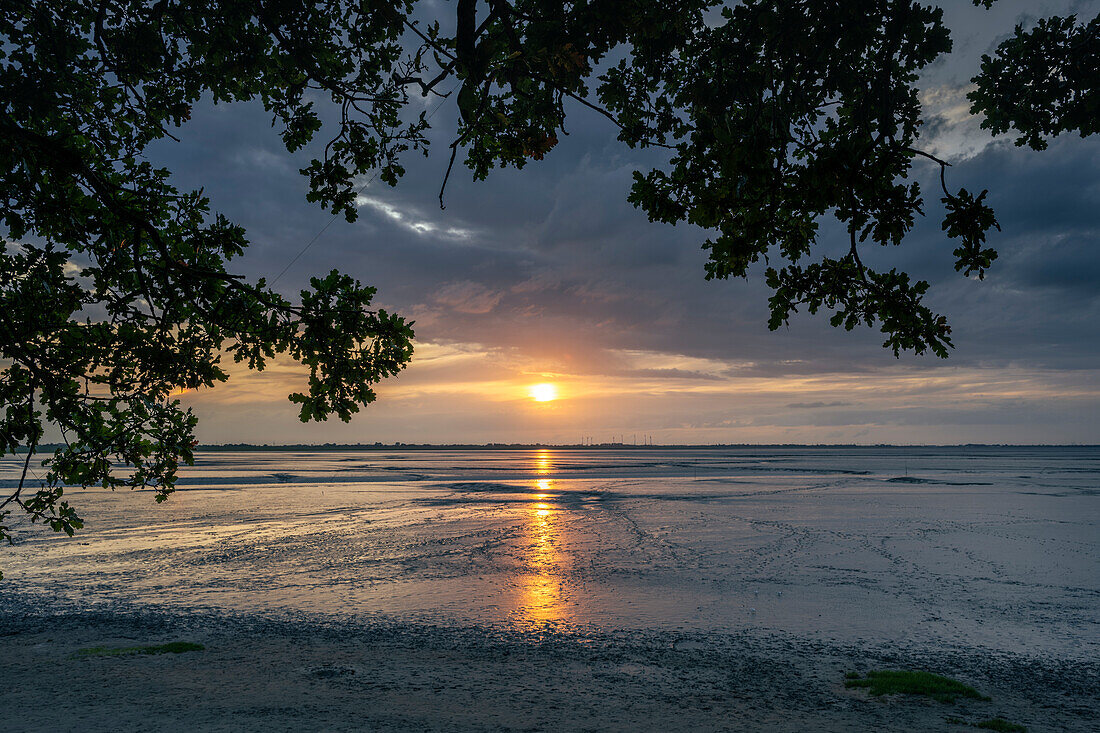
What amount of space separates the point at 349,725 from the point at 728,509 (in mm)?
19010

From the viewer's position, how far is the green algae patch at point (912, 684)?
6.44 metres

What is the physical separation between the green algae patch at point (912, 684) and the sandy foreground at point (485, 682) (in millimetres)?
142

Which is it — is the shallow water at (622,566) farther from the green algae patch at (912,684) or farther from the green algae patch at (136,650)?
the green algae patch at (136,650)

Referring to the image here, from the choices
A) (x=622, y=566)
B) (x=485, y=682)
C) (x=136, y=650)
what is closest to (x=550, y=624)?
(x=485, y=682)

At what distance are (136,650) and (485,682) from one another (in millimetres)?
4356

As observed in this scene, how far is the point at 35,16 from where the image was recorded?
568cm

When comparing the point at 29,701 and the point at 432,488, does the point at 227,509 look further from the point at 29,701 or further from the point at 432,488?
the point at 29,701

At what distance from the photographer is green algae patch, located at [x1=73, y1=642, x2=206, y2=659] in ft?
25.0

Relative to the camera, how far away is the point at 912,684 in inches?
261

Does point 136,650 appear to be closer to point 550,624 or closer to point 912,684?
point 550,624

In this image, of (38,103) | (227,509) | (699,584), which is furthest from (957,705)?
(227,509)

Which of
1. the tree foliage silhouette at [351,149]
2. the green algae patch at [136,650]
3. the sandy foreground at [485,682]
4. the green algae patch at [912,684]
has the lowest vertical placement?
the green algae patch at [136,650]

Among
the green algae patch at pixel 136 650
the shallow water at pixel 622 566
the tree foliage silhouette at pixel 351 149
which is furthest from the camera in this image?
the shallow water at pixel 622 566

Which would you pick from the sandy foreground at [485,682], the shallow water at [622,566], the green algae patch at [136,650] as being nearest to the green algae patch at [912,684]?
the sandy foreground at [485,682]
